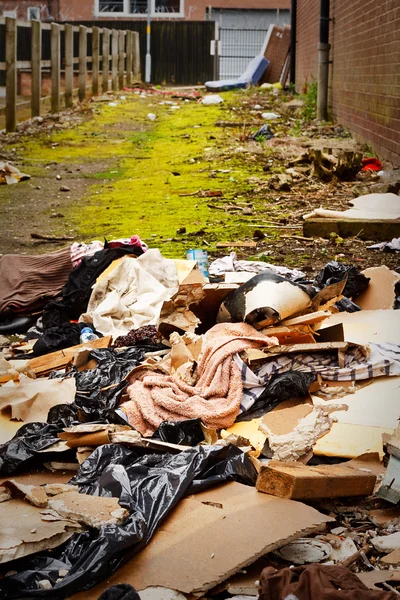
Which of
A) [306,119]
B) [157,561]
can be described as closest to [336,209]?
[157,561]

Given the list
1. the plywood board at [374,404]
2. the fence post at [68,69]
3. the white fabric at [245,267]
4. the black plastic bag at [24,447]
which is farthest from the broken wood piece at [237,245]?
the fence post at [68,69]

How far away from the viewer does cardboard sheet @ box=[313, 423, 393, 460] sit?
371 cm

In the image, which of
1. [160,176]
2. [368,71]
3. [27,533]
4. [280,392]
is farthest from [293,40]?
[27,533]

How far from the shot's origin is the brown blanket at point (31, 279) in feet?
19.5

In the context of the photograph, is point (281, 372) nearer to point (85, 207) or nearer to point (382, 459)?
point (382, 459)

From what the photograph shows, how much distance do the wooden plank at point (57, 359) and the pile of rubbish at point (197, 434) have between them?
14 mm

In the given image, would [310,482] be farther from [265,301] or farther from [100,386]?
[265,301]

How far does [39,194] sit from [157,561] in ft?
26.8

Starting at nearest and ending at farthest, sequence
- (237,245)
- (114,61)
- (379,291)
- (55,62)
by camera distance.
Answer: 1. (379,291)
2. (237,245)
3. (55,62)
4. (114,61)

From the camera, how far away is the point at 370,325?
4.99 m

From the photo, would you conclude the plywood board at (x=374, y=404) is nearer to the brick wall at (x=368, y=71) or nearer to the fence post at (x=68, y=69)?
the brick wall at (x=368, y=71)

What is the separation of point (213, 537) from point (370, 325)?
234 centimetres

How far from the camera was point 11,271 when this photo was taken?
20.4 feet

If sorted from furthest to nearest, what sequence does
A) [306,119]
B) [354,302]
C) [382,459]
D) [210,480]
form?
[306,119]
[354,302]
[382,459]
[210,480]
